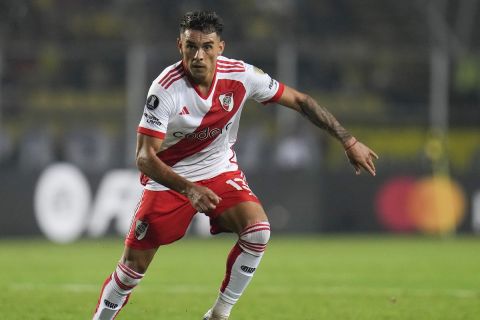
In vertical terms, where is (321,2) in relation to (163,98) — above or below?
below

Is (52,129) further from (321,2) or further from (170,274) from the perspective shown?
(170,274)

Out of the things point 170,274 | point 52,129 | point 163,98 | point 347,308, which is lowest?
point 52,129

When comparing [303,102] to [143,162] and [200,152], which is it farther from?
[143,162]

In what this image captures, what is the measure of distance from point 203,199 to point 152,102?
0.81 m

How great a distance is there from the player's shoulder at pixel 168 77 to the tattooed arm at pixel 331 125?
2.77 feet

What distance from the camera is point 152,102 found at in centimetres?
663

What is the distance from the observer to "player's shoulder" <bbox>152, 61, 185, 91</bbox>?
265 inches

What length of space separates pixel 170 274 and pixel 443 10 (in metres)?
12.8

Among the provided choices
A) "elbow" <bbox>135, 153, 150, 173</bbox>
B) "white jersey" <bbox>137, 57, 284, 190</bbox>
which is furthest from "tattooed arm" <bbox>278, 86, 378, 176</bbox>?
"elbow" <bbox>135, 153, 150, 173</bbox>

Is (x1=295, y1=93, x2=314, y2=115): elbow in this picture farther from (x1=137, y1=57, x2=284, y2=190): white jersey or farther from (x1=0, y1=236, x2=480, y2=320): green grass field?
(x1=0, y1=236, x2=480, y2=320): green grass field

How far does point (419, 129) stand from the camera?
21.9 metres

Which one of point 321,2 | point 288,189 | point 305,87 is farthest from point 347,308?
point 321,2

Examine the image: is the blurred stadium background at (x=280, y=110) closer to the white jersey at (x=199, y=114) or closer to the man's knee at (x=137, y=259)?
the white jersey at (x=199, y=114)

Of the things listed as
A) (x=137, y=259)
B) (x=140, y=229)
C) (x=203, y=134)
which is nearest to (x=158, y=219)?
(x=140, y=229)
